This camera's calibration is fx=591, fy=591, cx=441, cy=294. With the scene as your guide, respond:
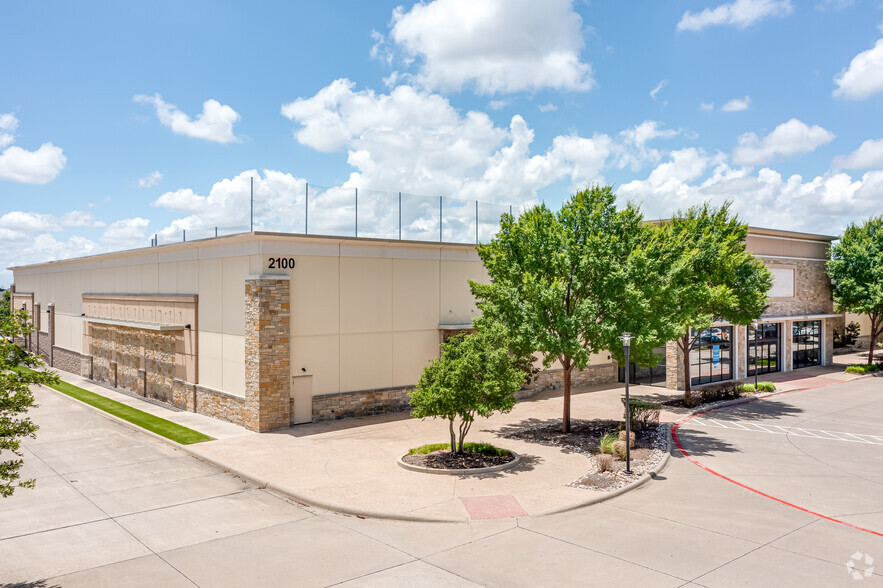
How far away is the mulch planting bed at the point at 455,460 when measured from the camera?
17.8m

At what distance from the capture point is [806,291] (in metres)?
43.0

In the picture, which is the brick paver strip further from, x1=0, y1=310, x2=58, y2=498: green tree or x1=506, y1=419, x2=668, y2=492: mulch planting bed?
x1=0, y1=310, x2=58, y2=498: green tree

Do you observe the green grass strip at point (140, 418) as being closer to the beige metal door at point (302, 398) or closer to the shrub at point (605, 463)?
the beige metal door at point (302, 398)

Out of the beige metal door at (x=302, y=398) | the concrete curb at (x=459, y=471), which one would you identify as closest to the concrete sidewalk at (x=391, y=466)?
the concrete curb at (x=459, y=471)

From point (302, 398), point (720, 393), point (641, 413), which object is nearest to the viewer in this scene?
point (641, 413)

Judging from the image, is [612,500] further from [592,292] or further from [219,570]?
[219,570]

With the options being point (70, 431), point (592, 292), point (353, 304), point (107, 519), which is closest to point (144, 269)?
point (70, 431)

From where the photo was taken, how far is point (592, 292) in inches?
835

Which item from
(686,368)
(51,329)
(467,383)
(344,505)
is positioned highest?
(467,383)

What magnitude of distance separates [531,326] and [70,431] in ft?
63.4

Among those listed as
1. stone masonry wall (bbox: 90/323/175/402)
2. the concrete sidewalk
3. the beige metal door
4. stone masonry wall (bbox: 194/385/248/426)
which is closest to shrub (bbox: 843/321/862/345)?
the concrete sidewalk

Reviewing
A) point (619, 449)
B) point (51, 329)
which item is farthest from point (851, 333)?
point (51, 329)

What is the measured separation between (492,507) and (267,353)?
1205 centimetres

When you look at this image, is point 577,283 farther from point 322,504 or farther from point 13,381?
point 13,381
